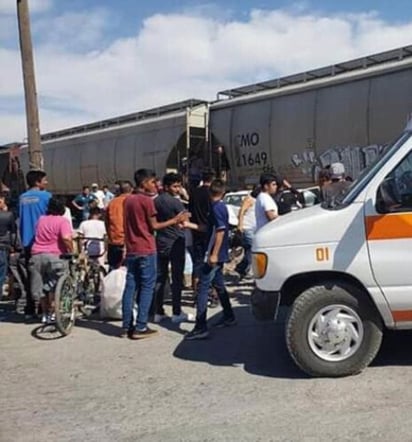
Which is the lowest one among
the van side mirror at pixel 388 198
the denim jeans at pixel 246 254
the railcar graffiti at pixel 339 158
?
the denim jeans at pixel 246 254

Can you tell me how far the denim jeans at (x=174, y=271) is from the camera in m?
7.87

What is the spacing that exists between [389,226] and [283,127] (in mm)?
10956

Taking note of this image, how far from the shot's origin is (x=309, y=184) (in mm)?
15141

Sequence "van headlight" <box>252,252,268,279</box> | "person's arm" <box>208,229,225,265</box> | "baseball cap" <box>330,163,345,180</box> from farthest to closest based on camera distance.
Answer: "baseball cap" <box>330,163,345,180</box> < "person's arm" <box>208,229,225,265</box> < "van headlight" <box>252,252,268,279</box>

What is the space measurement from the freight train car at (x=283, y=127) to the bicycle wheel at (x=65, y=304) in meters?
7.16

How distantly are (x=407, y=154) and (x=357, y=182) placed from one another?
0.53 metres

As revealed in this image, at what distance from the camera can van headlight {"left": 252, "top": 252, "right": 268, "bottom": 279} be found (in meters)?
5.52

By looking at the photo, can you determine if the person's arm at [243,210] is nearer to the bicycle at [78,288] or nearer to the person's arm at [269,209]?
the person's arm at [269,209]

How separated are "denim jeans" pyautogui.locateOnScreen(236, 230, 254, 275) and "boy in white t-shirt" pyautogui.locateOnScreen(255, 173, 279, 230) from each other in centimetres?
110

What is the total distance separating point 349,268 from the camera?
17.4 feet

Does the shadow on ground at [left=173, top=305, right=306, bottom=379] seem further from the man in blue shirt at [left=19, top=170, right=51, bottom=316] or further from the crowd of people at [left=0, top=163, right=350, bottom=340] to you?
the man in blue shirt at [left=19, top=170, right=51, bottom=316]

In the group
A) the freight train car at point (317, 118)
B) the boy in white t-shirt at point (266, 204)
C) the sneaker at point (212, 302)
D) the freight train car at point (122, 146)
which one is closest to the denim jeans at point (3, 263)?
the sneaker at point (212, 302)

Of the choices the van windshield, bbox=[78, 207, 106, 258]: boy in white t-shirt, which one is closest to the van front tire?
the van windshield

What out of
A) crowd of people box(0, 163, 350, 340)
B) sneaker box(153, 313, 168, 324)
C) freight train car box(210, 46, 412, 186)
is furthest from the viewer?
freight train car box(210, 46, 412, 186)
